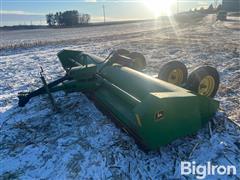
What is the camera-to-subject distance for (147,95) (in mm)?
3762

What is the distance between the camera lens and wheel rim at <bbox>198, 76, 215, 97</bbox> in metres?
5.36

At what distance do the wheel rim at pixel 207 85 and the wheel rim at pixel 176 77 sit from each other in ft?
2.61

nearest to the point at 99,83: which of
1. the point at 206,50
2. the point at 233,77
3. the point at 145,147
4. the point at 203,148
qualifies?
the point at 145,147

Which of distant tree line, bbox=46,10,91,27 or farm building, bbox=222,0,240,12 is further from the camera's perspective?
farm building, bbox=222,0,240,12

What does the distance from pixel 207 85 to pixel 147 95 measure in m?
2.34

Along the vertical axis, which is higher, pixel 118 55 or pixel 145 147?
pixel 118 55

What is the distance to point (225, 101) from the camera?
5.86 meters

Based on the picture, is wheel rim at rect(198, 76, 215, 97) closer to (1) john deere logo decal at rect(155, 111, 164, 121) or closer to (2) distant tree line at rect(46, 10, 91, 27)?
(1) john deere logo decal at rect(155, 111, 164, 121)

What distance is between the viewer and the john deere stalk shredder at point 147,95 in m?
3.65

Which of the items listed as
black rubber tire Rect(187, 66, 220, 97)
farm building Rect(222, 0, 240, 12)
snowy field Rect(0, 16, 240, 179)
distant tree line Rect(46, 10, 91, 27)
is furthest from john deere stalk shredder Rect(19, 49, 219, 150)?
farm building Rect(222, 0, 240, 12)

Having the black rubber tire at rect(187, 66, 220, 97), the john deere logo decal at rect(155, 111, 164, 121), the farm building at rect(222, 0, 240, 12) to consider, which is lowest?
the john deere logo decal at rect(155, 111, 164, 121)

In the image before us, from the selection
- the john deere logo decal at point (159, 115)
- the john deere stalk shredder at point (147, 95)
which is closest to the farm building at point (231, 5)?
the john deere stalk shredder at point (147, 95)

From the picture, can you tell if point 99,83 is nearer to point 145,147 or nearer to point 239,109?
point 145,147

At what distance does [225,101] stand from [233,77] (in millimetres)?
2064
